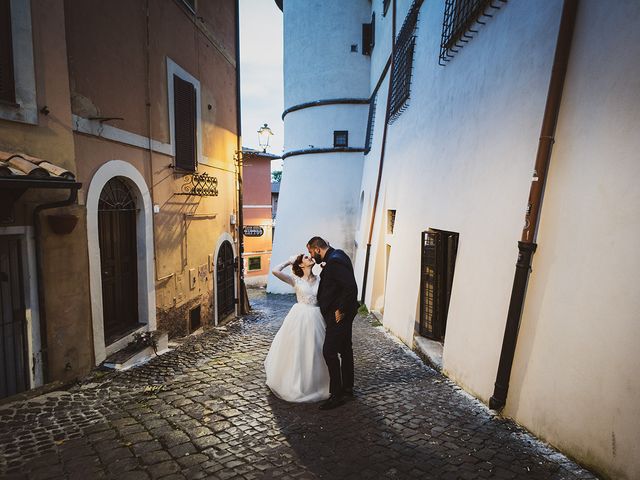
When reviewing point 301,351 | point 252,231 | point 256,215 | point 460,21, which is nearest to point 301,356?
point 301,351

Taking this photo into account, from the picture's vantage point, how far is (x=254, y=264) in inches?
1030

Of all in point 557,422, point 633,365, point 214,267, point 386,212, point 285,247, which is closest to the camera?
point 633,365

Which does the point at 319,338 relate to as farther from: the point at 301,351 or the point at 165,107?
the point at 165,107

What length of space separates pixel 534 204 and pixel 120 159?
18.4 feet

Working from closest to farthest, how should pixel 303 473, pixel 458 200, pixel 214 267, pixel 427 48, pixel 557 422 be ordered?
pixel 303 473
pixel 557 422
pixel 458 200
pixel 427 48
pixel 214 267

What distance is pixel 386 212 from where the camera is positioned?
1106 centimetres

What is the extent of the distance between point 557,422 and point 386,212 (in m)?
8.22

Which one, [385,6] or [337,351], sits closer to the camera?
[337,351]

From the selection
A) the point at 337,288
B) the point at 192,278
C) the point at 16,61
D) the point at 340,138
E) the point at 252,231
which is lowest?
the point at 252,231

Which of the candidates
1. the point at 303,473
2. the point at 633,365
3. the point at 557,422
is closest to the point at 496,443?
the point at 557,422

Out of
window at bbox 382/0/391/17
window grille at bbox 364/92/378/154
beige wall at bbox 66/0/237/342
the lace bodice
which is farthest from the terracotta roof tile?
window grille at bbox 364/92/378/154

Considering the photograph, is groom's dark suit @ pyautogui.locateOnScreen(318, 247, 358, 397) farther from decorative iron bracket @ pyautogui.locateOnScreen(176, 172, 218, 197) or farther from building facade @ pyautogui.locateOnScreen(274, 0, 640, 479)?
decorative iron bracket @ pyautogui.locateOnScreen(176, 172, 218, 197)

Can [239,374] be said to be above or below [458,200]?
below

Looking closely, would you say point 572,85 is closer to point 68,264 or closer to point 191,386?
point 191,386
